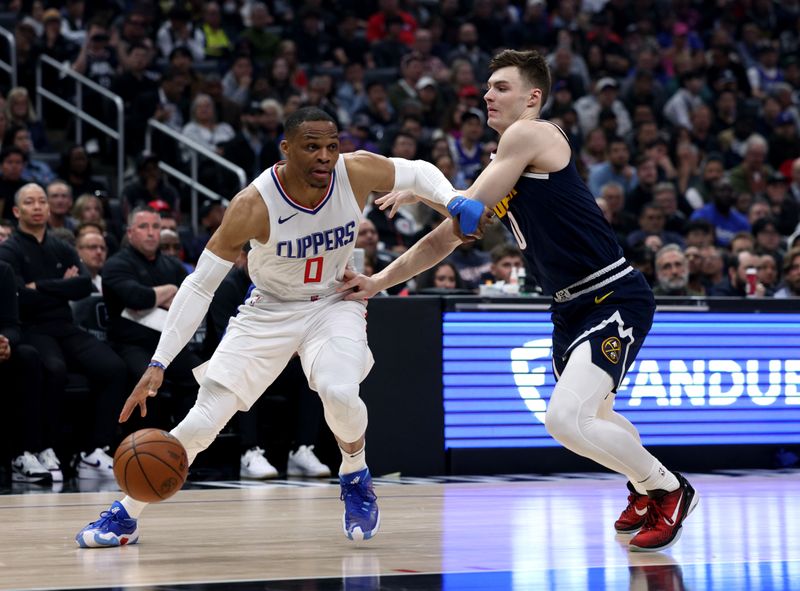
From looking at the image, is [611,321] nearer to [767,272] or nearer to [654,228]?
[767,272]

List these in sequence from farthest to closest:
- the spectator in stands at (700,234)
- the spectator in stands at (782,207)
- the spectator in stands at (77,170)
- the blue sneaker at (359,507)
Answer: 1. the spectator in stands at (782,207)
2. the spectator in stands at (700,234)
3. the spectator in stands at (77,170)
4. the blue sneaker at (359,507)

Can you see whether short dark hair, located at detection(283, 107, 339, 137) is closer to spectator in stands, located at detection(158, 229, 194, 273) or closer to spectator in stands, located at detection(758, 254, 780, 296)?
spectator in stands, located at detection(158, 229, 194, 273)

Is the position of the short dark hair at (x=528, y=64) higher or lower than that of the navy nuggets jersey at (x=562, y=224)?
higher

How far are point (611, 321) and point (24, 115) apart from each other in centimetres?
956

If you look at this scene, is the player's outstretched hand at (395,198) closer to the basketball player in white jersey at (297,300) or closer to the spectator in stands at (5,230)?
the basketball player in white jersey at (297,300)

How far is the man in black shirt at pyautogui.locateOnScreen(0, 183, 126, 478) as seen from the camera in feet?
32.6

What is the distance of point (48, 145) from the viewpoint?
14875 mm

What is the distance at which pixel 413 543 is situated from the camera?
639 cm

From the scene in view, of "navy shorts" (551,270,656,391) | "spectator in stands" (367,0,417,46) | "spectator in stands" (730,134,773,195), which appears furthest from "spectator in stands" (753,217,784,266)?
"navy shorts" (551,270,656,391)

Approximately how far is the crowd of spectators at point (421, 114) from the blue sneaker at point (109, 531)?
3.94m

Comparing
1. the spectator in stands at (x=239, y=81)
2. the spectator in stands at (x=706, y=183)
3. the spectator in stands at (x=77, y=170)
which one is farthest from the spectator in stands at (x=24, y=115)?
the spectator in stands at (x=706, y=183)

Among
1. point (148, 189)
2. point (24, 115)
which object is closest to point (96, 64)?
point (24, 115)

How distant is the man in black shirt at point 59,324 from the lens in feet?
32.6

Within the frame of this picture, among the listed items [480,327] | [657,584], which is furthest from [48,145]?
[657,584]
